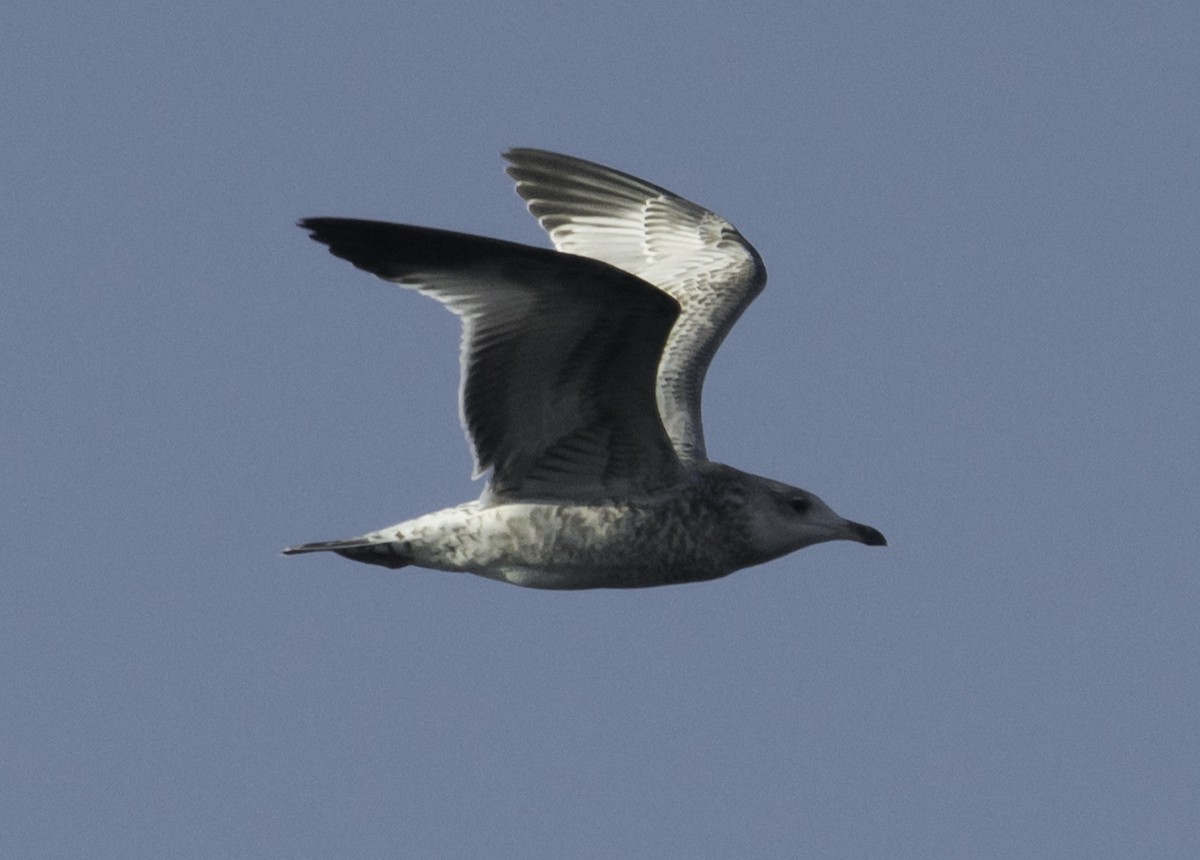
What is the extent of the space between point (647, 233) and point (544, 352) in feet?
11.9

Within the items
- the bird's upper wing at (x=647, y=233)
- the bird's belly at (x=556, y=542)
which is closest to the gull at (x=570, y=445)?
the bird's belly at (x=556, y=542)

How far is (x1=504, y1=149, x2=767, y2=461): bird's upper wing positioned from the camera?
1202 centimetres

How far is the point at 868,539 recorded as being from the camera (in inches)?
411

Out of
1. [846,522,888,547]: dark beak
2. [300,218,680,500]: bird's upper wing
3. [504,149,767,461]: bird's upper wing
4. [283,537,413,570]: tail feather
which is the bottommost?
[283,537,413,570]: tail feather

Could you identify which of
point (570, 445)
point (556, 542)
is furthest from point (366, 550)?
point (570, 445)

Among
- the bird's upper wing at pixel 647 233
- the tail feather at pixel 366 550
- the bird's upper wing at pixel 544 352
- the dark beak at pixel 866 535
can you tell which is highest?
the bird's upper wing at pixel 647 233

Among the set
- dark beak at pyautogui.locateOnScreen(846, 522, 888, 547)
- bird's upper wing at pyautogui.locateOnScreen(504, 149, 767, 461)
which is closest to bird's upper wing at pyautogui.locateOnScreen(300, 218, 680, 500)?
dark beak at pyautogui.locateOnScreen(846, 522, 888, 547)

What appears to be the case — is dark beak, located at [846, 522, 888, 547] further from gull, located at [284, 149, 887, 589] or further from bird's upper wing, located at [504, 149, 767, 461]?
bird's upper wing, located at [504, 149, 767, 461]

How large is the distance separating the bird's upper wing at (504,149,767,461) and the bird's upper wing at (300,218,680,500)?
78.6 inches

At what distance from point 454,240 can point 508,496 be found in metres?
1.52

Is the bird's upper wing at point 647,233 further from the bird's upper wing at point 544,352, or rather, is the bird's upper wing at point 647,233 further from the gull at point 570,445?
the bird's upper wing at point 544,352

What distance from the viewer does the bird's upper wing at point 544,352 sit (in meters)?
8.82

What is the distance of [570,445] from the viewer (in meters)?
9.75

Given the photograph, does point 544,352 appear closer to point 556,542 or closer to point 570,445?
point 570,445
